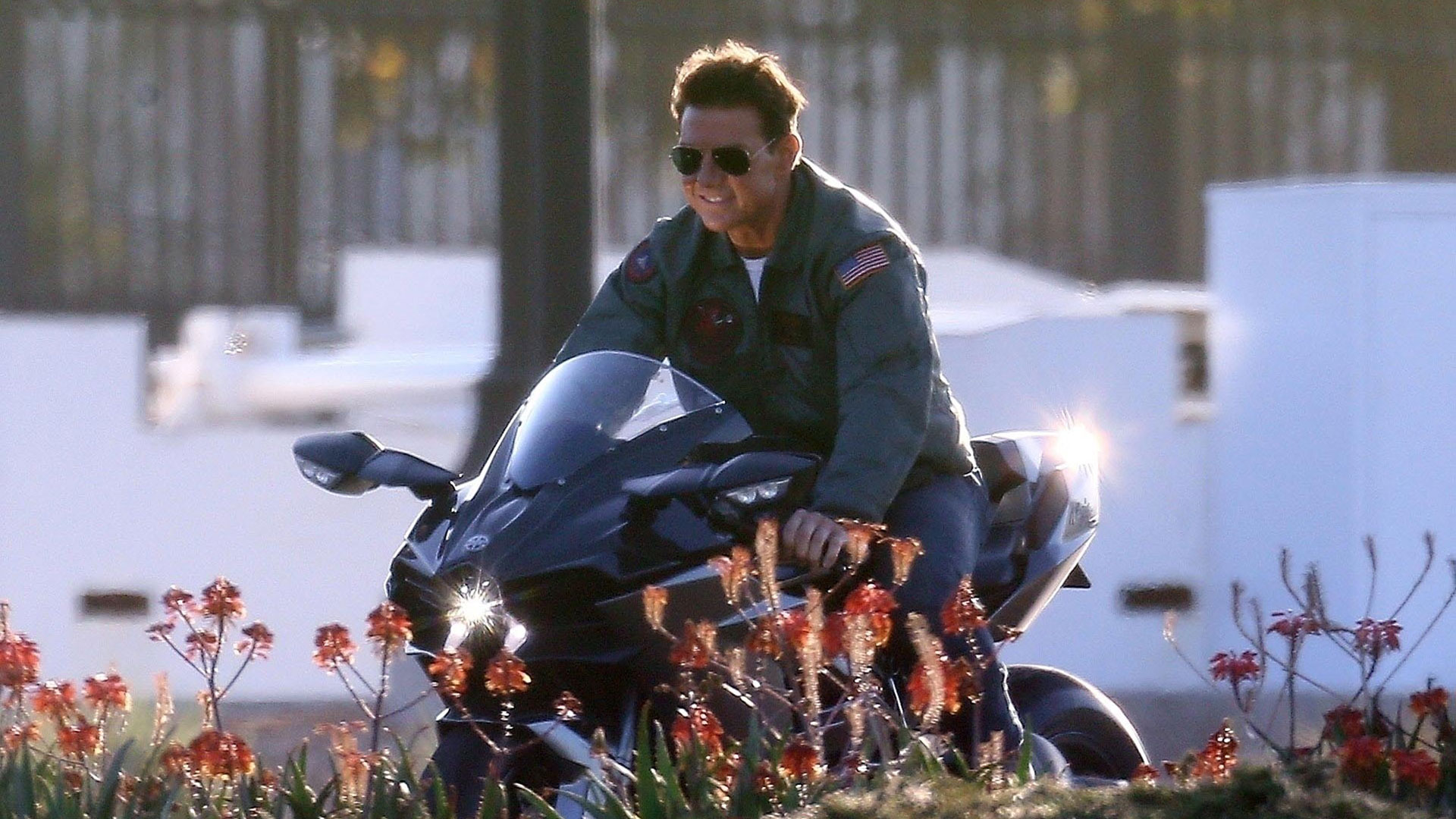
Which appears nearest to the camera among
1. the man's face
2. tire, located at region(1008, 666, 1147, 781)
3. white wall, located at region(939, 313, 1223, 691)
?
the man's face

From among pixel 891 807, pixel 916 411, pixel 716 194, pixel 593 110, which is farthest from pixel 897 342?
pixel 593 110

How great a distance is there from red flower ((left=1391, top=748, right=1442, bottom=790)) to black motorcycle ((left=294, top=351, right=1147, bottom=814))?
76 cm

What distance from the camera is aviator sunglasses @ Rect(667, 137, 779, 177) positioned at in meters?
4.41

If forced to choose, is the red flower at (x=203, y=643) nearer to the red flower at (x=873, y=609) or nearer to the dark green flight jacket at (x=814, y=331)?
the dark green flight jacket at (x=814, y=331)

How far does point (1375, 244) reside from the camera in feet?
29.1

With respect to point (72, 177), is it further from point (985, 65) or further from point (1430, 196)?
point (1430, 196)

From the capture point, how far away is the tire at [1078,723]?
4.89 meters

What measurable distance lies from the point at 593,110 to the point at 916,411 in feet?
12.2

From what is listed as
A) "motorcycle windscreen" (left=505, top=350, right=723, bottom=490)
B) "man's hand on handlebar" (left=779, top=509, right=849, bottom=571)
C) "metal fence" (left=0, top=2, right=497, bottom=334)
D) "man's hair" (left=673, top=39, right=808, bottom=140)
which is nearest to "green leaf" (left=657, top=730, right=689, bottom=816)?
"man's hand on handlebar" (left=779, top=509, right=849, bottom=571)

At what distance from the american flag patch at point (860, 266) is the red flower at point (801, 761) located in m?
0.88

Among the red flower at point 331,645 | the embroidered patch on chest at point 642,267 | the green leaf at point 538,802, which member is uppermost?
the embroidered patch on chest at point 642,267

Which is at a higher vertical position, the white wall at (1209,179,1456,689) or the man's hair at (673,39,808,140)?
the man's hair at (673,39,808,140)

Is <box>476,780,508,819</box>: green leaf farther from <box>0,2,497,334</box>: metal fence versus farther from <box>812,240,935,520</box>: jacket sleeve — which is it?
<box>0,2,497,334</box>: metal fence

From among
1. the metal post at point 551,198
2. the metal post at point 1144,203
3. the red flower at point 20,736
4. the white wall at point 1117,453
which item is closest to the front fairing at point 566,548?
the red flower at point 20,736
